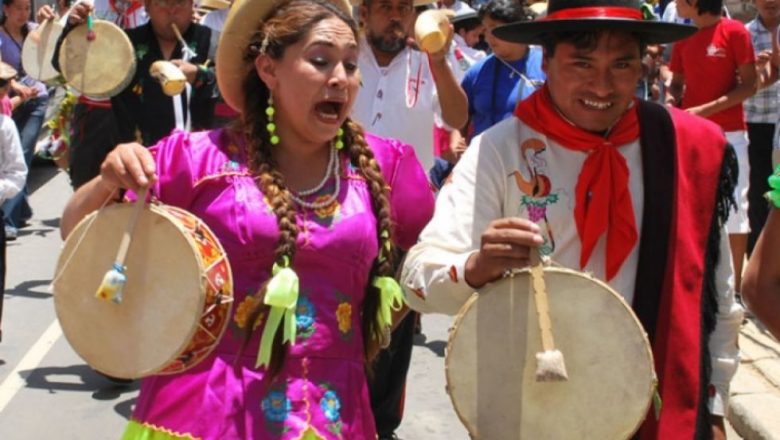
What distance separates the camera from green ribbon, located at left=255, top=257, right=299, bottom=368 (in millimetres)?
3258

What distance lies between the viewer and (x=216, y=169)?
345 centimetres

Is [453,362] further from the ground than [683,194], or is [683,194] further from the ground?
[683,194]

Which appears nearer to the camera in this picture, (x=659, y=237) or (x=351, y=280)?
(x=659, y=237)

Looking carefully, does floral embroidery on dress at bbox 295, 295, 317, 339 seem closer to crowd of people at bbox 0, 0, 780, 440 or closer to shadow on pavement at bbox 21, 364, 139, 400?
crowd of people at bbox 0, 0, 780, 440

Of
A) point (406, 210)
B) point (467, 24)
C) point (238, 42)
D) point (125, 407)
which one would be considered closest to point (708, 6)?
point (467, 24)

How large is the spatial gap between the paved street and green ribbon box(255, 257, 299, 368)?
2.91 metres

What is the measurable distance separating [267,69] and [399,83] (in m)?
2.46

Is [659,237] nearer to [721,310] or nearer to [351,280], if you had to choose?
[721,310]

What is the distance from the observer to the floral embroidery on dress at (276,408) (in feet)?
10.8

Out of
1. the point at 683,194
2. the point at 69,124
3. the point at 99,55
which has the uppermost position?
the point at 683,194

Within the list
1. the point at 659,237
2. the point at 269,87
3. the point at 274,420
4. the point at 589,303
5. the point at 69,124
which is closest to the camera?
the point at 589,303

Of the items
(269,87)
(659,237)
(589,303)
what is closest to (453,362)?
(589,303)

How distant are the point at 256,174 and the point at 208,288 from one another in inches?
16.8

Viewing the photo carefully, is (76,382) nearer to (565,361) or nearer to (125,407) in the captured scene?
(125,407)
